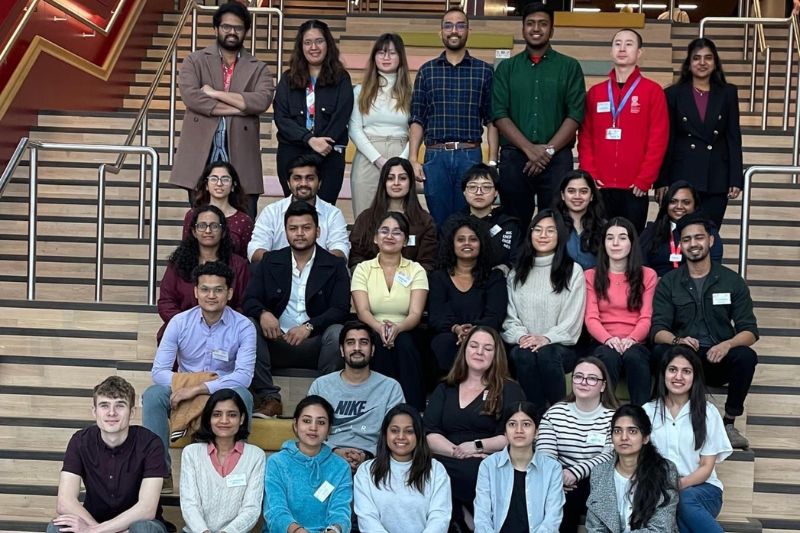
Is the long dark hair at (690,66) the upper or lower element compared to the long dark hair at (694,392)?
upper

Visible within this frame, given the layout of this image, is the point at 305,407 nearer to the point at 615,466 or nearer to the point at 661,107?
the point at 615,466

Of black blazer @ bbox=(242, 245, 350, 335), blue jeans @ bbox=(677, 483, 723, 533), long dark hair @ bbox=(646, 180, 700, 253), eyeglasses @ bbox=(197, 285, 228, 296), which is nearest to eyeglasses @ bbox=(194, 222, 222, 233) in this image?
black blazer @ bbox=(242, 245, 350, 335)

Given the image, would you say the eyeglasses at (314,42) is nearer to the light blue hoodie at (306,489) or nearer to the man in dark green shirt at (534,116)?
the man in dark green shirt at (534,116)

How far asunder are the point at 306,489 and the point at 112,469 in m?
0.81

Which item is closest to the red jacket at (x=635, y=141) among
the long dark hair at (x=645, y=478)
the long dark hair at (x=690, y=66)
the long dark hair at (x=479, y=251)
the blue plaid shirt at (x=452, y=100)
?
the long dark hair at (x=690, y=66)

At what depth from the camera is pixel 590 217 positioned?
23.1 ft

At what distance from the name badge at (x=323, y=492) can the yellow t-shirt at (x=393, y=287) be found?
109cm

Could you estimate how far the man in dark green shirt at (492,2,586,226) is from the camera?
7.47m

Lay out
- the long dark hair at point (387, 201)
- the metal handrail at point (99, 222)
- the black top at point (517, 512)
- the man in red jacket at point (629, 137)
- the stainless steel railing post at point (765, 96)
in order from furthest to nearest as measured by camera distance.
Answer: the stainless steel railing post at point (765, 96) → the metal handrail at point (99, 222) → the man in red jacket at point (629, 137) → the long dark hair at point (387, 201) → the black top at point (517, 512)

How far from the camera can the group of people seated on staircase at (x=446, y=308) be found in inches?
233

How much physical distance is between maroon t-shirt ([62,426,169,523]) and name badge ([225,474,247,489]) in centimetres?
28

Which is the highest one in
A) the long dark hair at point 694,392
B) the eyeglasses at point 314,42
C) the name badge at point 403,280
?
the eyeglasses at point 314,42

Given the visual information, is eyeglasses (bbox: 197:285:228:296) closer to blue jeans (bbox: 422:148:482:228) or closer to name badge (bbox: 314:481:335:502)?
name badge (bbox: 314:481:335:502)

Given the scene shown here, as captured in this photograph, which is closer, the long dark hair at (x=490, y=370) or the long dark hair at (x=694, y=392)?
the long dark hair at (x=694, y=392)
